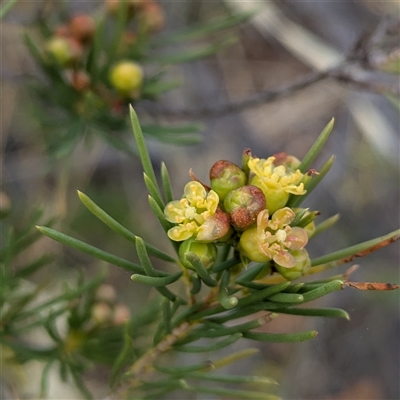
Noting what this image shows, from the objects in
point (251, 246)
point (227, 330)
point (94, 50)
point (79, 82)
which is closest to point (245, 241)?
point (251, 246)

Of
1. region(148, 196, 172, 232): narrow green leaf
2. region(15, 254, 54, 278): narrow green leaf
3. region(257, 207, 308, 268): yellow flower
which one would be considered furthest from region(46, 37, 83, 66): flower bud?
region(257, 207, 308, 268): yellow flower

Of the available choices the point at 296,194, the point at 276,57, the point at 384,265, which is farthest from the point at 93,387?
the point at 276,57

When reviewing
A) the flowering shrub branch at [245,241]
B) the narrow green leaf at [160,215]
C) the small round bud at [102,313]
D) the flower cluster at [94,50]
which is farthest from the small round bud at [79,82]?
the narrow green leaf at [160,215]

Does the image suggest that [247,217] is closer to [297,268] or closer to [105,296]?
[297,268]

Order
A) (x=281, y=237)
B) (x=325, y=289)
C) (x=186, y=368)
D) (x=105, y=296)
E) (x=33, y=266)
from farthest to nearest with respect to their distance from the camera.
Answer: (x=105, y=296), (x=33, y=266), (x=186, y=368), (x=281, y=237), (x=325, y=289)

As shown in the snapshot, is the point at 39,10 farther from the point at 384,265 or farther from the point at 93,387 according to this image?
the point at 384,265

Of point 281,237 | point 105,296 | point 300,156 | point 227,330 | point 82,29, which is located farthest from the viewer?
point 300,156
